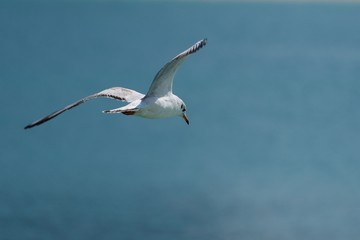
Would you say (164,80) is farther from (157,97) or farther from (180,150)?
(180,150)

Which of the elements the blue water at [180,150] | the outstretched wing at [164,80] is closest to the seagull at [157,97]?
the outstretched wing at [164,80]

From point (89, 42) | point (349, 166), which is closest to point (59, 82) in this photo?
point (349, 166)

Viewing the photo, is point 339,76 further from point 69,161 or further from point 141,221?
point 141,221

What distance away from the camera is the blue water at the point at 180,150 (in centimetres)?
4803

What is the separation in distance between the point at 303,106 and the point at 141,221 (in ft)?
135

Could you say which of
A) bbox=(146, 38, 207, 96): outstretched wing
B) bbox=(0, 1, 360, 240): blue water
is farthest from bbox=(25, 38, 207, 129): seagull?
bbox=(0, 1, 360, 240): blue water

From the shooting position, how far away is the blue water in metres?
48.0

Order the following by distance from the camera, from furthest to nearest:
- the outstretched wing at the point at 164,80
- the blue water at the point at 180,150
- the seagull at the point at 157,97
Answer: the blue water at the point at 180,150 < the outstretched wing at the point at 164,80 < the seagull at the point at 157,97

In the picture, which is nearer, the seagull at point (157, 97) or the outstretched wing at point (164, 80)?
the seagull at point (157, 97)

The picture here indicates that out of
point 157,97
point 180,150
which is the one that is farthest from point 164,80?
point 180,150

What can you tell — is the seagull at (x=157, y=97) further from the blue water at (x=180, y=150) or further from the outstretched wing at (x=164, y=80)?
the blue water at (x=180, y=150)

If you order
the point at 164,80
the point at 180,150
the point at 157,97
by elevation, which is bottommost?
the point at 157,97

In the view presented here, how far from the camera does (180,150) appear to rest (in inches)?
2525

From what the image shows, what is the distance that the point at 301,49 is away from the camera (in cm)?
13288
